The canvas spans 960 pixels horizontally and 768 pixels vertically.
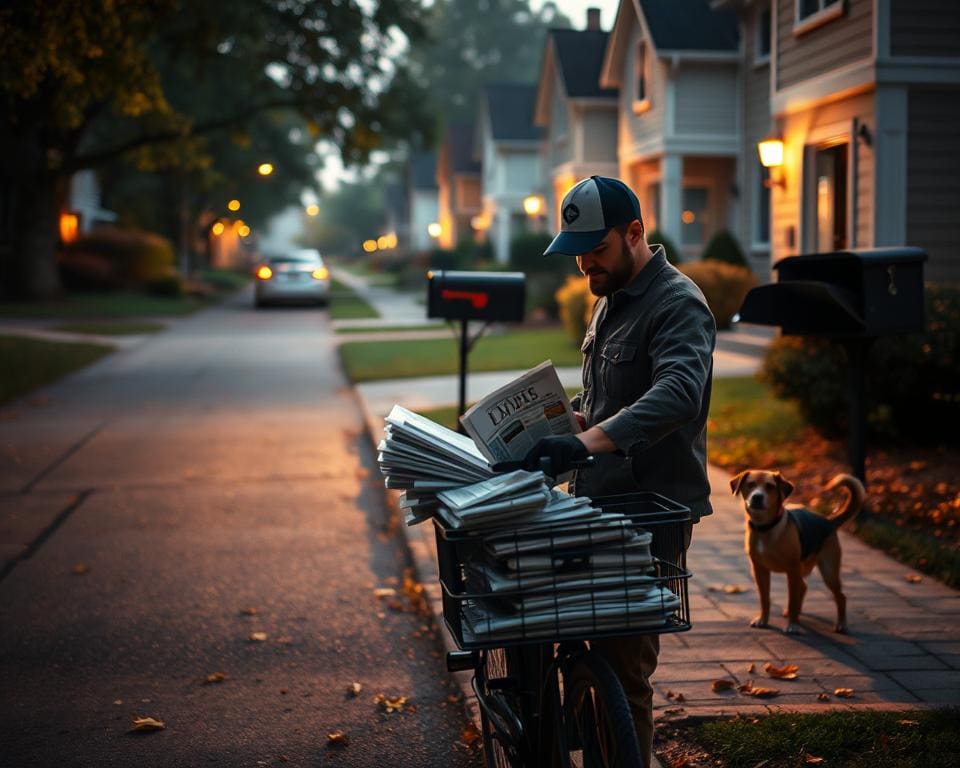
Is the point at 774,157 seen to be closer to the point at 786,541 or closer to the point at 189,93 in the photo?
the point at 786,541

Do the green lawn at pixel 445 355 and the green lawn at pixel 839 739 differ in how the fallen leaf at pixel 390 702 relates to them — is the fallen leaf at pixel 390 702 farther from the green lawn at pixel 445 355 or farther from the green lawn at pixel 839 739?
the green lawn at pixel 445 355

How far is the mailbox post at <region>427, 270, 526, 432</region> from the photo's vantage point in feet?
32.0

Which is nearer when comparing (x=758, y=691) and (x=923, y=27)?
(x=758, y=691)

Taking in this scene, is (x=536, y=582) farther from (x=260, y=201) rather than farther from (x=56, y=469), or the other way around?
(x=260, y=201)

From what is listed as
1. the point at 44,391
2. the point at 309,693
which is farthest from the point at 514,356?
the point at 309,693

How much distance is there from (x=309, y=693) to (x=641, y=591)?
2702 millimetres

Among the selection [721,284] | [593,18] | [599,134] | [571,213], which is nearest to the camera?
[571,213]

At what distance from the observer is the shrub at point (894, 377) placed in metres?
9.35

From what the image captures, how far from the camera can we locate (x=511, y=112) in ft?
173

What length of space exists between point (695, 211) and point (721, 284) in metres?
8.75

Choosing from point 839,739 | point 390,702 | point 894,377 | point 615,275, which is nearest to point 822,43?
point 894,377

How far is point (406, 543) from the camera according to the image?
8172 mm

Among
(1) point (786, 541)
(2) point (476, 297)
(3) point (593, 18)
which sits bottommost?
(1) point (786, 541)

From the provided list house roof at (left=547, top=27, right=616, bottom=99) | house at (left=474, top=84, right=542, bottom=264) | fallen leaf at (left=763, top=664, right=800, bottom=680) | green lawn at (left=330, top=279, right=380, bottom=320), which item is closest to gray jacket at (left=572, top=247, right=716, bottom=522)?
fallen leaf at (left=763, top=664, right=800, bottom=680)
